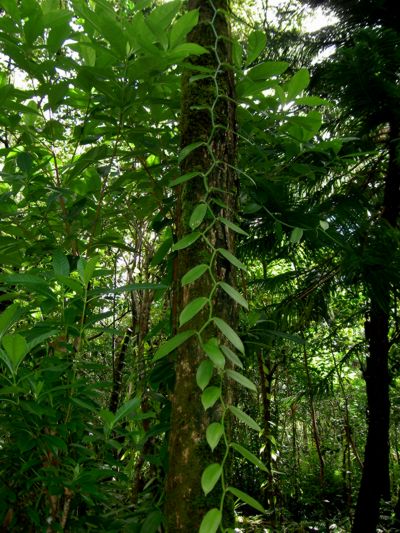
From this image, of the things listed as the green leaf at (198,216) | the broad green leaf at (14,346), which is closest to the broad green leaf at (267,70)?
the green leaf at (198,216)

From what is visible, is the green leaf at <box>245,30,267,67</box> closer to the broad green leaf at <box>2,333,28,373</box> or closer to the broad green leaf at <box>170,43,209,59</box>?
the broad green leaf at <box>170,43,209,59</box>

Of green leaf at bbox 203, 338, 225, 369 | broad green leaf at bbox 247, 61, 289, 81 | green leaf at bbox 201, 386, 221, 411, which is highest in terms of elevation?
broad green leaf at bbox 247, 61, 289, 81

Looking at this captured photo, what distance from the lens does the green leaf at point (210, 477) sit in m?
0.42

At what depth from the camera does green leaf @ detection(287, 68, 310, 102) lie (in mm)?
719

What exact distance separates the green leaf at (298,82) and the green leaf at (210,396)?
1.66 feet

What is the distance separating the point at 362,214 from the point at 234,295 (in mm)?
1309

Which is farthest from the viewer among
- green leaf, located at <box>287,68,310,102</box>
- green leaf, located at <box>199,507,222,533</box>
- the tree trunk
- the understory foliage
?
the tree trunk

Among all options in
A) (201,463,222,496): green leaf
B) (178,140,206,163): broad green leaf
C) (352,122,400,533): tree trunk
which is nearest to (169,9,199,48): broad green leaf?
(178,140,206,163): broad green leaf

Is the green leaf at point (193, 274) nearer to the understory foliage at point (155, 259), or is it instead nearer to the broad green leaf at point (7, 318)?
the understory foliage at point (155, 259)

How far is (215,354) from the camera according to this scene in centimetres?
46

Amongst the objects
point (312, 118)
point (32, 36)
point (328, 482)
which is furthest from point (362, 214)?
point (328, 482)

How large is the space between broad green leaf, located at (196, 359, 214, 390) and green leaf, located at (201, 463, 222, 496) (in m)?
0.08

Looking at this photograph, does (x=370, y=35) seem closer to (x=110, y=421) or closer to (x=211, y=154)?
(x=211, y=154)

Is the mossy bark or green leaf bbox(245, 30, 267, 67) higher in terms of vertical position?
green leaf bbox(245, 30, 267, 67)
